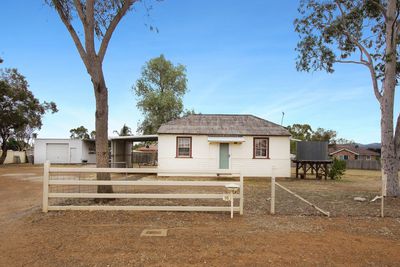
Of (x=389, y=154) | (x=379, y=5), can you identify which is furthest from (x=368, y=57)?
(x=389, y=154)

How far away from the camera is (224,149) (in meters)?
17.9

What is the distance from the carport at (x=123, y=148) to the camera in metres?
20.5

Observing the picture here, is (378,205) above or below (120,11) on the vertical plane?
below

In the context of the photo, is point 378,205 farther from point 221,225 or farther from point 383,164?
point 221,225

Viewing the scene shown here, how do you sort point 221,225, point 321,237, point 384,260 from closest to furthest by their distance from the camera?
point 384,260 → point 321,237 → point 221,225

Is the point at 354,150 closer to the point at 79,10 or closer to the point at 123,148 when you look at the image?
the point at 123,148

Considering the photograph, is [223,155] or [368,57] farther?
[223,155]

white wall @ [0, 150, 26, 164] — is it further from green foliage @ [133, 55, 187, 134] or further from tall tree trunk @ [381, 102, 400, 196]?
tall tree trunk @ [381, 102, 400, 196]

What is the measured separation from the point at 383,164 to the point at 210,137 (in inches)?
377

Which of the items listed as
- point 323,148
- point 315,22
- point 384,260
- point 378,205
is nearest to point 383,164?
point 378,205

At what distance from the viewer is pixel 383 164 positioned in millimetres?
10070

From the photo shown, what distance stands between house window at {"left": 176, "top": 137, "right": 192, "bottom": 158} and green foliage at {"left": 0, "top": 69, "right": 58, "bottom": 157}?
806 inches

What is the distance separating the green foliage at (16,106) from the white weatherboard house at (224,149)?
20087 mm

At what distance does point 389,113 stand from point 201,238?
336 inches
